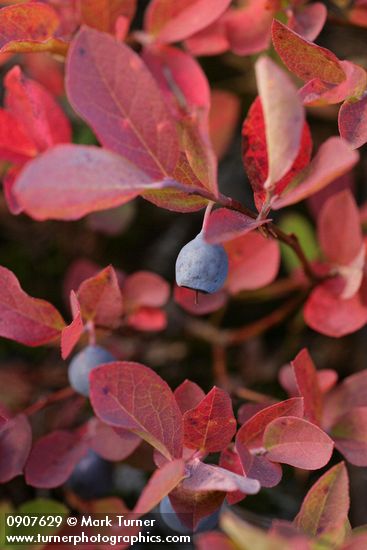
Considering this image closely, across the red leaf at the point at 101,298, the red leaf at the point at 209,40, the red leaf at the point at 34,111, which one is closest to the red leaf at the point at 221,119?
the red leaf at the point at 209,40

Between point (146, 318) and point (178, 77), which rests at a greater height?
point (178, 77)

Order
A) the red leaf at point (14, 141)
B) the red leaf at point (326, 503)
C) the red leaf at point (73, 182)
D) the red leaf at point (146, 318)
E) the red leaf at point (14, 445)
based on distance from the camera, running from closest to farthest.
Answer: the red leaf at point (73, 182) → the red leaf at point (326, 503) → the red leaf at point (14, 445) → the red leaf at point (14, 141) → the red leaf at point (146, 318)

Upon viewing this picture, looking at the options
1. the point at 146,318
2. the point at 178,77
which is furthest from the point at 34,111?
the point at 146,318

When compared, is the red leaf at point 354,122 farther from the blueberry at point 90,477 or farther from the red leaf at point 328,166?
the blueberry at point 90,477

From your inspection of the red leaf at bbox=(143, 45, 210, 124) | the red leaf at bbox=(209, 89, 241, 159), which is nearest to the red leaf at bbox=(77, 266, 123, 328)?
the red leaf at bbox=(143, 45, 210, 124)

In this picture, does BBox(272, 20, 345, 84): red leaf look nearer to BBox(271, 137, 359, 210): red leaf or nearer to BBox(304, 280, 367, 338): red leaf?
BBox(271, 137, 359, 210): red leaf

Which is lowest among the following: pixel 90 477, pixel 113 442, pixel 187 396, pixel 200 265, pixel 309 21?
pixel 90 477

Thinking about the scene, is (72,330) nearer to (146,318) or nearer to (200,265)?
(200,265)
